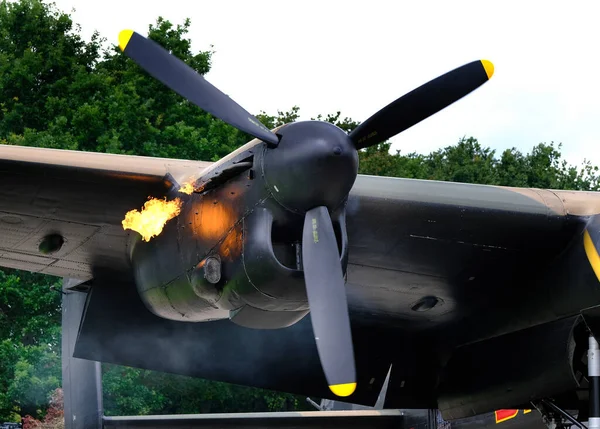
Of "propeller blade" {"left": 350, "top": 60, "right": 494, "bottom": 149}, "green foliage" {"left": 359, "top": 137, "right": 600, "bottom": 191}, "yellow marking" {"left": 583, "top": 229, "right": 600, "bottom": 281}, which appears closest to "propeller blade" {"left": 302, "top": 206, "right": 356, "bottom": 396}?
"propeller blade" {"left": 350, "top": 60, "right": 494, "bottom": 149}

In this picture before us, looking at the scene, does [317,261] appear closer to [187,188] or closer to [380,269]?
[187,188]

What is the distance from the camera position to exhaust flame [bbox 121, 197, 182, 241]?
1094cm

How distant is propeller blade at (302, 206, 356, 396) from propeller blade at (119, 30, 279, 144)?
103 cm

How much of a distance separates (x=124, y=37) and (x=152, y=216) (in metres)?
2.31

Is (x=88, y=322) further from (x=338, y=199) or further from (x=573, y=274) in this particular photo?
(x=573, y=274)

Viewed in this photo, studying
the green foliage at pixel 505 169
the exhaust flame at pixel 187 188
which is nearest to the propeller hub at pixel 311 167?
the exhaust flame at pixel 187 188

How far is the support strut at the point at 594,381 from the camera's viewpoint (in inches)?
490

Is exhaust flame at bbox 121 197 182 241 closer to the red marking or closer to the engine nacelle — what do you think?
the engine nacelle

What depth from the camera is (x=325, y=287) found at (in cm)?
975

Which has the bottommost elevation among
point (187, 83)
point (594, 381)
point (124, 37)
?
point (594, 381)

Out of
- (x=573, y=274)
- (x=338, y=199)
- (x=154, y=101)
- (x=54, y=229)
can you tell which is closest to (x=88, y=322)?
(x=54, y=229)

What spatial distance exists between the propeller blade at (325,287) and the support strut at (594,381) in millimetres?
4644

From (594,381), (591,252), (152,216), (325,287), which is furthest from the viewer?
(594,381)

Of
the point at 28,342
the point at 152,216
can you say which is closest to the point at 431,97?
the point at 152,216
